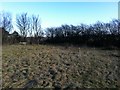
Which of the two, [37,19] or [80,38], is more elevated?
[37,19]

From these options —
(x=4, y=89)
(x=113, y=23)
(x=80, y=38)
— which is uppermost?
(x=113, y=23)

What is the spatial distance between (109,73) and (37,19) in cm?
3745

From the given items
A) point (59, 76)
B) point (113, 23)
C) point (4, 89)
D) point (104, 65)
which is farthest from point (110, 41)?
point (4, 89)

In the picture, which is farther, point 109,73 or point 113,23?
point 113,23

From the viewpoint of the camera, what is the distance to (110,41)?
24688mm

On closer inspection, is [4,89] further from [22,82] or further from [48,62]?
[48,62]

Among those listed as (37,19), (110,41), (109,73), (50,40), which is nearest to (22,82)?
(109,73)

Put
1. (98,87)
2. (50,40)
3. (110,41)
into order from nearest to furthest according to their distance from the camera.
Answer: (98,87) < (110,41) < (50,40)

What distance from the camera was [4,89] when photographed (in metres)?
9.59

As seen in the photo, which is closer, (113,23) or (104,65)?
(104,65)

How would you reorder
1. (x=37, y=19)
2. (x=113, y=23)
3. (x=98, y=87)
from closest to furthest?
(x=98, y=87) < (x=113, y=23) < (x=37, y=19)

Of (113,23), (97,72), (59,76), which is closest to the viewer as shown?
(59,76)

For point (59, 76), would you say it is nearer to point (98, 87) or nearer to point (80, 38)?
point (98, 87)

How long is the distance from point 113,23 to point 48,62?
16673mm
